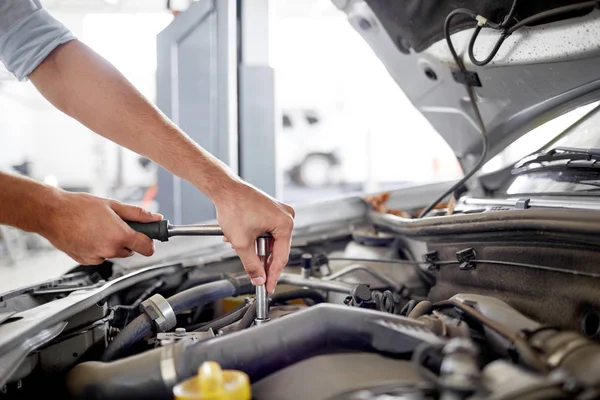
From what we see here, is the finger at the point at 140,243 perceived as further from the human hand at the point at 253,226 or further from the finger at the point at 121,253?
the human hand at the point at 253,226

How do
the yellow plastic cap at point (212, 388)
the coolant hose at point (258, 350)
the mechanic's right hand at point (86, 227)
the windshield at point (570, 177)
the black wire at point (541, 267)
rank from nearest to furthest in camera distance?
the yellow plastic cap at point (212, 388), the coolant hose at point (258, 350), the black wire at point (541, 267), the mechanic's right hand at point (86, 227), the windshield at point (570, 177)

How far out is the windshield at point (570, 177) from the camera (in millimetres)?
1125

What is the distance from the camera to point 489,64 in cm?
130

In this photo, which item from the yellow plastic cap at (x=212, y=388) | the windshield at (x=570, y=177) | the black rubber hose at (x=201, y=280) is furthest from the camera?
the black rubber hose at (x=201, y=280)

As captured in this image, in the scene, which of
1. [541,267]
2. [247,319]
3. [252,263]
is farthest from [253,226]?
[541,267]

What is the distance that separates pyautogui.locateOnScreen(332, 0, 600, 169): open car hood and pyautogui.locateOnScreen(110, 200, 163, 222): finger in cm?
87

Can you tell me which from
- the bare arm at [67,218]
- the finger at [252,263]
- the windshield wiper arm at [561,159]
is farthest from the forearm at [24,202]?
the windshield wiper arm at [561,159]

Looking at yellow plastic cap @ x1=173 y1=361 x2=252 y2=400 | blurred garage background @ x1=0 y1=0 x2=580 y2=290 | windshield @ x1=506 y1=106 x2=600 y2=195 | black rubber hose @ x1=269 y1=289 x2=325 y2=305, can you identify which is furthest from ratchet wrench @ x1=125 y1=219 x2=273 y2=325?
blurred garage background @ x1=0 y1=0 x2=580 y2=290

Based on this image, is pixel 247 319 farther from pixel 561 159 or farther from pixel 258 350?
pixel 561 159

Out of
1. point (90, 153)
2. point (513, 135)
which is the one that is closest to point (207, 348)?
point (513, 135)

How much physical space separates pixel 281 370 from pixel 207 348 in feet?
0.33

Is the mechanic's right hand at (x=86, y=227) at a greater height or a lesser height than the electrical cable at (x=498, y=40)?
lesser

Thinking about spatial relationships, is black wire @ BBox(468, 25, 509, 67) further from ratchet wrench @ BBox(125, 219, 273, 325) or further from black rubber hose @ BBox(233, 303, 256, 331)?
black rubber hose @ BBox(233, 303, 256, 331)

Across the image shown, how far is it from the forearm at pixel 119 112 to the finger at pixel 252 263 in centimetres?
12
